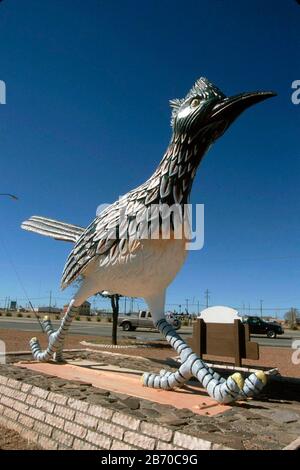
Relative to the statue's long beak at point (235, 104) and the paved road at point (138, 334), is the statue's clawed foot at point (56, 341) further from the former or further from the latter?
the paved road at point (138, 334)

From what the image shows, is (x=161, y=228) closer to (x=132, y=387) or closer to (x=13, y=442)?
(x=132, y=387)

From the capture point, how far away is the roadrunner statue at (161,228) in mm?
4480

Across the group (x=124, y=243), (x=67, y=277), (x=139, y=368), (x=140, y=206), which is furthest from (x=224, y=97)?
(x=139, y=368)

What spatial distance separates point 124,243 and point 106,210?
938 mm

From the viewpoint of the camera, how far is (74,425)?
376 centimetres

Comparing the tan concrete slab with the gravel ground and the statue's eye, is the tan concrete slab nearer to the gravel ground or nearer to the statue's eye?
the gravel ground

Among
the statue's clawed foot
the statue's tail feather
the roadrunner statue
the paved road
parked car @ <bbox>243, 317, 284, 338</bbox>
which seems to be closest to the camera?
the roadrunner statue

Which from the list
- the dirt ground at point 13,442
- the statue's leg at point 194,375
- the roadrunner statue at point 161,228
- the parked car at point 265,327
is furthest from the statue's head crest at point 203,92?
the parked car at point 265,327

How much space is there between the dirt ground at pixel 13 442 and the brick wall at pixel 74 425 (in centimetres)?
6

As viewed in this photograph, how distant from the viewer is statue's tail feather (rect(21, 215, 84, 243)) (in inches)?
266

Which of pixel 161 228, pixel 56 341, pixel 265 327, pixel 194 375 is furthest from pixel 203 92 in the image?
pixel 265 327

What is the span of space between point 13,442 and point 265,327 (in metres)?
21.4

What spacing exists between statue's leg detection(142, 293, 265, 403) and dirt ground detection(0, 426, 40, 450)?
5.16ft

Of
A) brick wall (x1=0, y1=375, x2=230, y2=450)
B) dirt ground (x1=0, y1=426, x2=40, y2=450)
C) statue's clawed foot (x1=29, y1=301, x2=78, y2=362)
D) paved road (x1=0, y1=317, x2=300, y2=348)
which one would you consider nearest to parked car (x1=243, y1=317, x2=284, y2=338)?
paved road (x1=0, y1=317, x2=300, y2=348)
